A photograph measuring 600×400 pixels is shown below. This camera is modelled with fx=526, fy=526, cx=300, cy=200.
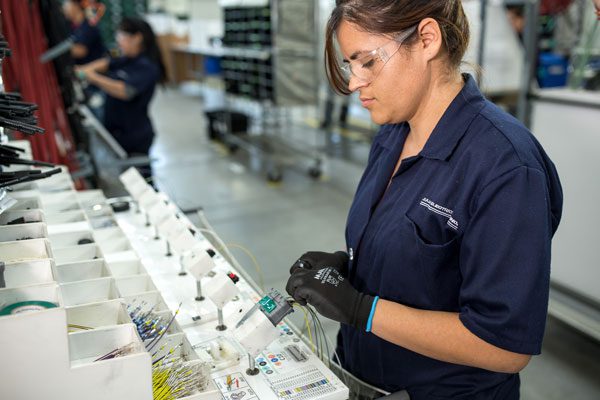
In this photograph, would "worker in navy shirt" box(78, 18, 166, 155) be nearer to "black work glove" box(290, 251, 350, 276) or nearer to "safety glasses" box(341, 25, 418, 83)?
"black work glove" box(290, 251, 350, 276)

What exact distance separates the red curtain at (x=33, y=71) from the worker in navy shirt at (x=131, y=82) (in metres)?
0.69

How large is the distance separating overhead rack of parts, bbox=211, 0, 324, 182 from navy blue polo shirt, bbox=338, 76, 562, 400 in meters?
3.60

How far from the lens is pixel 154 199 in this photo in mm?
1647

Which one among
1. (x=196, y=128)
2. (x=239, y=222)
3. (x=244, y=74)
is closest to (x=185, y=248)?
(x=239, y=222)

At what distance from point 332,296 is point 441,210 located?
26 cm

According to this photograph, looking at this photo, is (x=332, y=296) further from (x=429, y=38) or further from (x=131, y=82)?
(x=131, y=82)

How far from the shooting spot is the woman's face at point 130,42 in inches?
137

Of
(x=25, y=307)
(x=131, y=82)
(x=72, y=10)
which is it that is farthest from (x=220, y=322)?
(x=72, y=10)

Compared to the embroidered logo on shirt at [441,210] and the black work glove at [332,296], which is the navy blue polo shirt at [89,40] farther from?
the embroidered logo on shirt at [441,210]

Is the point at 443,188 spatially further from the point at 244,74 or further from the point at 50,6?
the point at 244,74

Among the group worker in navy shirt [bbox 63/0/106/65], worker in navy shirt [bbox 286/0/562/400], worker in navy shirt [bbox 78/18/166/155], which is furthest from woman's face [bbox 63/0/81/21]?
worker in navy shirt [bbox 286/0/562/400]

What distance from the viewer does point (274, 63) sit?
185 inches

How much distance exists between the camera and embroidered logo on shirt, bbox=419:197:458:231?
94cm

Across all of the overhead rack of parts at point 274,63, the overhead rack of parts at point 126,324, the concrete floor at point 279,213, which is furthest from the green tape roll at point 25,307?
the overhead rack of parts at point 274,63
